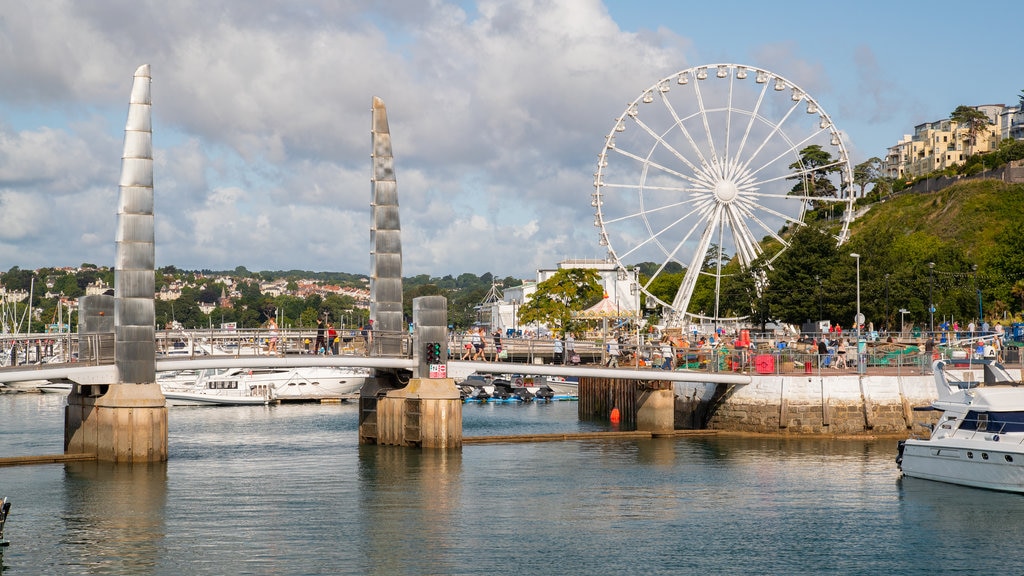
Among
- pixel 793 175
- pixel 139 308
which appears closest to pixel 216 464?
pixel 139 308

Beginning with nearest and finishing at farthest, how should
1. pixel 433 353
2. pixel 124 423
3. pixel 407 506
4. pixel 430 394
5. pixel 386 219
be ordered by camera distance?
1. pixel 407 506
2. pixel 124 423
3. pixel 433 353
4. pixel 430 394
5. pixel 386 219

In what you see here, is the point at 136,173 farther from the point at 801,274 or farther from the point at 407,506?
the point at 801,274

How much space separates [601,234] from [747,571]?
60988mm

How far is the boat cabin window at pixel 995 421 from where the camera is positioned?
1753 inches

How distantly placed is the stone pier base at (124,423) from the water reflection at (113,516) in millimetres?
518

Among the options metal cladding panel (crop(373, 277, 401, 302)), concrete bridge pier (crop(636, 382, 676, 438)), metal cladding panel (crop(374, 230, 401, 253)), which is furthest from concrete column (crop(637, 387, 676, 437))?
metal cladding panel (crop(374, 230, 401, 253))

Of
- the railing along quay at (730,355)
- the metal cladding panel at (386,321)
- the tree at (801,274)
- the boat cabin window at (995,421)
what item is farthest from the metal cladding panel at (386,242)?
the tree at (801,274)

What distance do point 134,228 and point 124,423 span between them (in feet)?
24.9

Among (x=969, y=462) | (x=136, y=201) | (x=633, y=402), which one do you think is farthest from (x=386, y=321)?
(x=969, y=462)

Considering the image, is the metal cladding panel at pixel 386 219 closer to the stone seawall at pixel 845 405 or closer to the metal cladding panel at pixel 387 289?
the metal cladding panel at pixel 387 289

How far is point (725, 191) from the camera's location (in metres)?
92.3

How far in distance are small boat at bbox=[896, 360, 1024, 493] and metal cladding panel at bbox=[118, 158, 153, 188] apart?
31002mm

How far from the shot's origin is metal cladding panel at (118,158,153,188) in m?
50.9

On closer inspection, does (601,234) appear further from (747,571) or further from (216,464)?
(747,571)
